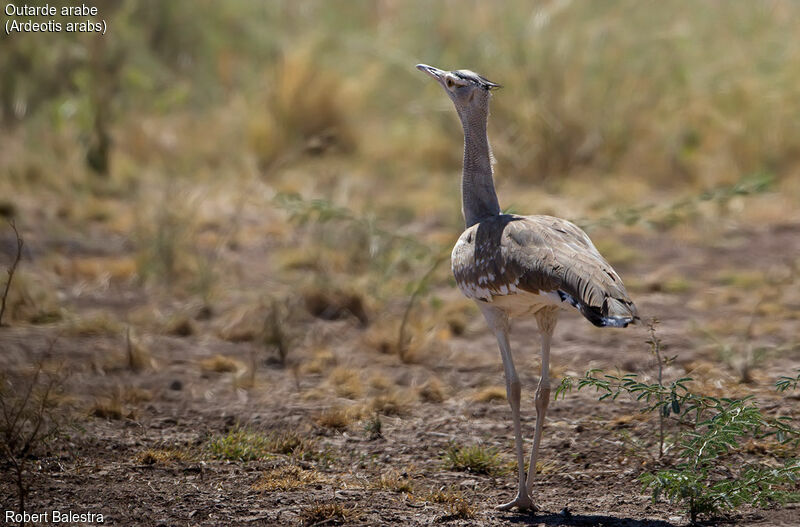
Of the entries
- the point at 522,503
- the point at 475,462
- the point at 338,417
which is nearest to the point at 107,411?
the point at 338,417

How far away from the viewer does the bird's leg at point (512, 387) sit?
3.96m

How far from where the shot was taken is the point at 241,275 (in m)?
7.55

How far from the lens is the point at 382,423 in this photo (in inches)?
201

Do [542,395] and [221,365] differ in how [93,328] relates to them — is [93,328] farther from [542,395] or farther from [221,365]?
[542,395]

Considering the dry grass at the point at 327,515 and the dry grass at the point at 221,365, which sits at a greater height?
the dry grass at the point at 221,365

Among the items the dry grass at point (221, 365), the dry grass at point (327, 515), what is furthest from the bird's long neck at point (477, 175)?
the dry grass at point (221, 365)

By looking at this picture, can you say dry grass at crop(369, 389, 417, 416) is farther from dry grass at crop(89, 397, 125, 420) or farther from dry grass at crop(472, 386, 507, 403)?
dry grass at crop(89, 397, 125, 420)

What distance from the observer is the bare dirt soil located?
3.99m

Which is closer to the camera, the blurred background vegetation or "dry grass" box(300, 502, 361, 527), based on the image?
"dry grass" box(300, 502, 361, 527)

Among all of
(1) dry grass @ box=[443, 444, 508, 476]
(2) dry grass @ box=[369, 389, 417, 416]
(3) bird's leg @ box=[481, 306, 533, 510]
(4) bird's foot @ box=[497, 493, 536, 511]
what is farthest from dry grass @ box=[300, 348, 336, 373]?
(4) bird's foot @ box=[497, 493, 536, 511]

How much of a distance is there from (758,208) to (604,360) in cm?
349

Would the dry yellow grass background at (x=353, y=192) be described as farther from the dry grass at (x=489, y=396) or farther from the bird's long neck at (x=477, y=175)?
the bird's long neck at (x=477, y=175)

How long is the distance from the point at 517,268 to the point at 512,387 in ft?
1.79

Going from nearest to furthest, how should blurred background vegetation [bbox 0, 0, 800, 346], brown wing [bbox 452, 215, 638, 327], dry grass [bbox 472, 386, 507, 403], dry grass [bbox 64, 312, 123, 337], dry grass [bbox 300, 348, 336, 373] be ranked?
1. brown wing [bbox 452, 215, 638, 327]
2. dry grass [bbox 472, 386, 507, 403]
3. dry grass [bbox 300, 348, 336, 373]
4. dry grass [bbox 64, 312, 123, 337]
5. blurred background vegetation [bbox 0, 0, 800, 346]
